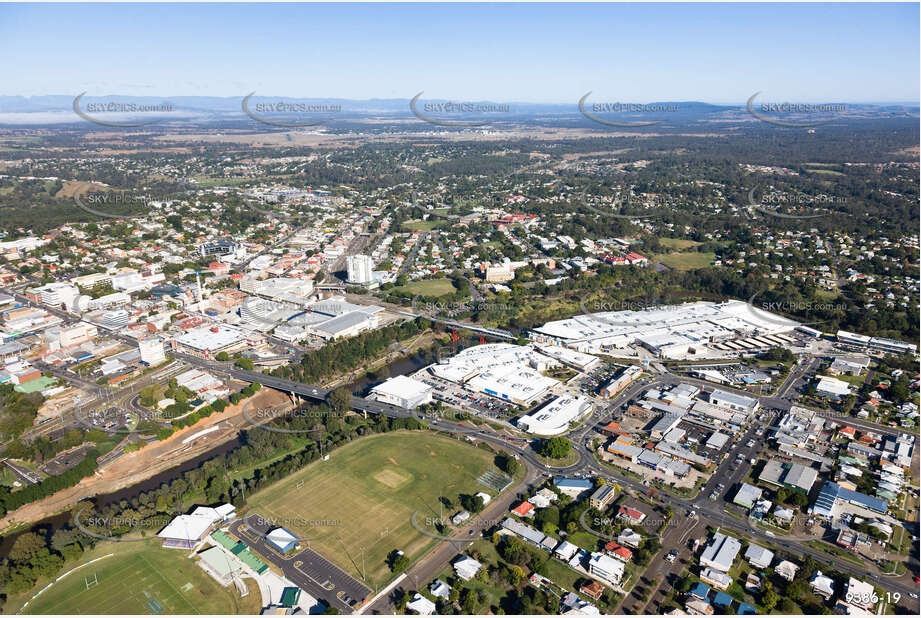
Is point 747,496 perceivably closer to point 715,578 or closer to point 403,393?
point 715,578

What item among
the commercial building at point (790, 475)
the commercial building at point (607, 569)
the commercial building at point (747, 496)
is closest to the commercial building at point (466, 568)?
the commercial building at point (607, 569)

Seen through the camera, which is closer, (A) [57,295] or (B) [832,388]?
(B) [832,388]

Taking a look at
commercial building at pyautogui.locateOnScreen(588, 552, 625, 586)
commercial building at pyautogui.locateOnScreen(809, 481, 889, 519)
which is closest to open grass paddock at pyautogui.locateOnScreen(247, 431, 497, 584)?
commercial building at pyautogui.locateOnScreen(588, 552, 625, 586)

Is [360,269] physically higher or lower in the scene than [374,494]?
higher

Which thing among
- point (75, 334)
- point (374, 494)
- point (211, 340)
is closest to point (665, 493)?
point (374, 494)

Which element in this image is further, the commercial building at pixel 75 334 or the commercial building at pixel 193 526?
the commercial building at pixel 75 334

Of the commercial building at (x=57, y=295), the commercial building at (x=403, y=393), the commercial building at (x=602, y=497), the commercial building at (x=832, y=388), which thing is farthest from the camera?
the commercial building at (x=57, y=295)

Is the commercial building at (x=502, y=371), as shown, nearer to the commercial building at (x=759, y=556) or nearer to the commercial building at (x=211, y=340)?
the commercial building at (x=759, y=556)

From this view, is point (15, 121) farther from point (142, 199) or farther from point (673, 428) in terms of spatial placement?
point (673, 428)
